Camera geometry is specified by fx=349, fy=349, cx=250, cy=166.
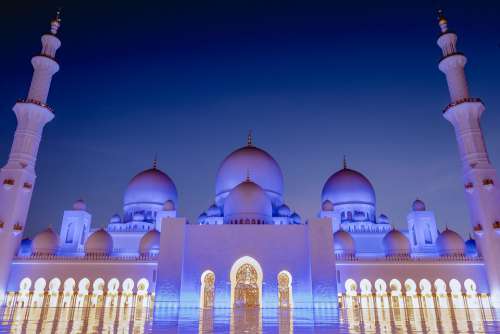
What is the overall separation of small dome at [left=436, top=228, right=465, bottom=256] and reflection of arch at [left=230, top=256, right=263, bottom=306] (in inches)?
365

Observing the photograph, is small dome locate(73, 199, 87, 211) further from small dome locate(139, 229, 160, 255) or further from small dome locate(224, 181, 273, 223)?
small dome locate(224, 181, 273, 223)

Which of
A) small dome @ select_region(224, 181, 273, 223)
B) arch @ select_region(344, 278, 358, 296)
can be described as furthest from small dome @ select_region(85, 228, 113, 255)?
arch @ select_region(344, 278, 358, 296)

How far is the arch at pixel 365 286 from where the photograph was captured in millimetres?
15672

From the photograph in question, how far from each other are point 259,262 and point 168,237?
4005mm

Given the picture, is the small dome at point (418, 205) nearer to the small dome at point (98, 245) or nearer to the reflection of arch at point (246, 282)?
the reflection of arch at point (246, 282)

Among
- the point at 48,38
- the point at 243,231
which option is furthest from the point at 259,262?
the point at 48,38

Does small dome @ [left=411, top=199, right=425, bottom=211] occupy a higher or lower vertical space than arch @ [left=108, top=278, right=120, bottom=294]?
higher

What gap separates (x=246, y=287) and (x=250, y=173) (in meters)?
6.79

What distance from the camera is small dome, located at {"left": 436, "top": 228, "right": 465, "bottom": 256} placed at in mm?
16594

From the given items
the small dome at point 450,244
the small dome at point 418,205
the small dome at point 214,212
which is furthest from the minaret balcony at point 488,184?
the small dome at point 214,212

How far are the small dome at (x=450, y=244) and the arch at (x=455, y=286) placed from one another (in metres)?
1.32

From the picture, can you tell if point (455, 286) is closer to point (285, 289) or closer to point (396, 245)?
point (396, 245)

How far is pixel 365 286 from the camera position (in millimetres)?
15797

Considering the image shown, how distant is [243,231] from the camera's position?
49.3 ft
